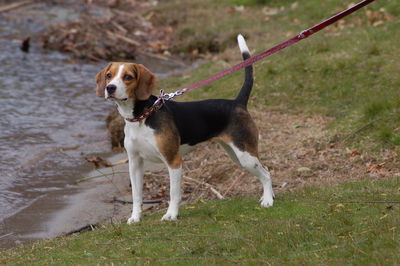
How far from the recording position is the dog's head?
7.02 metres

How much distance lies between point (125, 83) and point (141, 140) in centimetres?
65

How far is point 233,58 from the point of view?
18.1 metres

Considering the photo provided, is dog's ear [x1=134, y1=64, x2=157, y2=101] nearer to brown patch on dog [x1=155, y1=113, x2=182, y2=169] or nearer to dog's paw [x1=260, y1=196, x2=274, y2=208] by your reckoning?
brown patch on dog [x1=155, y1=113, x2=182, y2=169]

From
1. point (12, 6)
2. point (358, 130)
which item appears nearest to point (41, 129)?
point (358, 130)

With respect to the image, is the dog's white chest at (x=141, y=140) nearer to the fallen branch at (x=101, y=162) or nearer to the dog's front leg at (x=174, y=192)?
the dog's front leg at (x=174, y=192)

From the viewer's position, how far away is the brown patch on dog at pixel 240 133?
7.76 metres

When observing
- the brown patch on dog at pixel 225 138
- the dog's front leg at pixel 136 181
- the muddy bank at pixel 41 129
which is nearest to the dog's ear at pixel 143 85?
the dog's front leg at pixel 136 181

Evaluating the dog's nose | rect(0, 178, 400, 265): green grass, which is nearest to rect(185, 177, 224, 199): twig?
rect(0, 178, 400, 265): green grass

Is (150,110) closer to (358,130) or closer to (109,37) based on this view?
(358,130)

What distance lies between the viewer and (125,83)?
712cm

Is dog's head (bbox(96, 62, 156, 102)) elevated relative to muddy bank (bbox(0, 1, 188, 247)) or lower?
elevated

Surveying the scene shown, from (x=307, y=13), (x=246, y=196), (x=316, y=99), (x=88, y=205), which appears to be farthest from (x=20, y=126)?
(x=307, y=13)

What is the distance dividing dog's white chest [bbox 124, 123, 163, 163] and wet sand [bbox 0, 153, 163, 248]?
118 centimetres

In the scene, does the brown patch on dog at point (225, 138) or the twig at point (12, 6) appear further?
the twig at point (12, 6)
